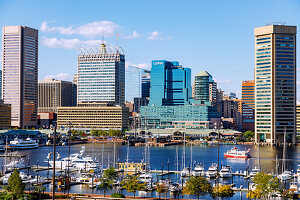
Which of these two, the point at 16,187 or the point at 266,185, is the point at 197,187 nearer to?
the point at 266,185

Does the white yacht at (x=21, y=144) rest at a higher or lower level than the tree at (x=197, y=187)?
lower

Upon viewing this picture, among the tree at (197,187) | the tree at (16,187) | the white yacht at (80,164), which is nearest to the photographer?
the tree at (16,187)

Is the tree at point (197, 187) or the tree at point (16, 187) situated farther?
the tree at point (197, 187)

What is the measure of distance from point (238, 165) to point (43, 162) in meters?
55.0

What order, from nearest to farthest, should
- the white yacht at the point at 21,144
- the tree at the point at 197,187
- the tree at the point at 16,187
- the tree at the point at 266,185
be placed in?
the tree at the point at 16,187 < the tree at the point at 266,185 < the tree at the point at 197,187 < the white yacht at the point at 21,144

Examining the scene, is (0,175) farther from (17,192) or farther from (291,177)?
(291,177)

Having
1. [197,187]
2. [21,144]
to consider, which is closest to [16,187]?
[197,187]

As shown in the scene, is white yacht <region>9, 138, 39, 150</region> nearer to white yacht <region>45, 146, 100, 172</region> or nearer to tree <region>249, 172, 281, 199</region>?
white yacht <region>45, 146, 100, 172</region>

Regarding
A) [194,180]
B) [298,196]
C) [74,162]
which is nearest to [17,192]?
[194,180]

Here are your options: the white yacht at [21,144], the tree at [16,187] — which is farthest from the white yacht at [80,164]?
the white yacht at [21,144]

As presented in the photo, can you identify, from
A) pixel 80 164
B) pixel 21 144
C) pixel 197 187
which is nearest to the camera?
pixel 197 187

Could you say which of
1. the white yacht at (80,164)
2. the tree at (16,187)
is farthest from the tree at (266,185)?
the white yacht at (80,164)

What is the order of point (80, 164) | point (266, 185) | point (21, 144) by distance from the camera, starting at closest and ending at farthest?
point (266, 185) < point (80, 164) < point (21, 144)

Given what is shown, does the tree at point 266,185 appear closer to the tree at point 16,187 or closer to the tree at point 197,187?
the tree at point 197,187
